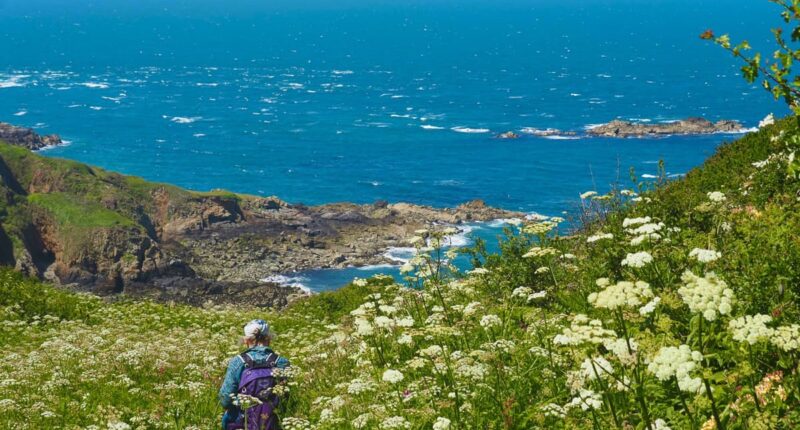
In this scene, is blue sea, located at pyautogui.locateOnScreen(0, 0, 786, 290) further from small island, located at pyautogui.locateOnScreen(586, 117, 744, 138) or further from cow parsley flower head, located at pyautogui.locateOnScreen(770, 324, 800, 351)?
cow parsley flower head, located at pyautogui.locateOnScreen(770, 324, 800, 351)

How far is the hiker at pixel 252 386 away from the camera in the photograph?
8.57 metres

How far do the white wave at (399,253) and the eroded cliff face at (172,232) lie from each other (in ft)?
2.57

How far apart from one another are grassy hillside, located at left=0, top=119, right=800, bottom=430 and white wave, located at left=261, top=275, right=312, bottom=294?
53.2 metres

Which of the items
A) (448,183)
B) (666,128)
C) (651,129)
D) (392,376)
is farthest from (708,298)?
(666,128)

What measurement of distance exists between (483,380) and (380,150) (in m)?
111

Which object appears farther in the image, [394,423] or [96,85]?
[96,85]

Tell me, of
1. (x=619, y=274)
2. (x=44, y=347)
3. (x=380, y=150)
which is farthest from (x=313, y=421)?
(x=380, y=150)

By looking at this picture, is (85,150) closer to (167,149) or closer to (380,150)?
(167,149)

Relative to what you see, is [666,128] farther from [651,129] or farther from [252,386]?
[252,386]

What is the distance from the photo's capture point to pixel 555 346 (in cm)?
814

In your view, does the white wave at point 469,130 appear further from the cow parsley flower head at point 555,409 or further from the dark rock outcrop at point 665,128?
the cow parsley flower head at point 555,409

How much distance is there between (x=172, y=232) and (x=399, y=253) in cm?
2153

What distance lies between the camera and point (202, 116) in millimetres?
144375

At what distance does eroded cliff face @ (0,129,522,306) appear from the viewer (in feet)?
201
